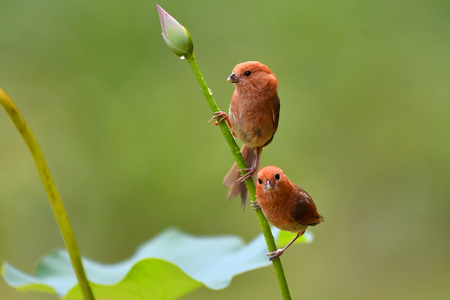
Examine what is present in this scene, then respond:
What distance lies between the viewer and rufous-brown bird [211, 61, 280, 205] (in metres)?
1.42

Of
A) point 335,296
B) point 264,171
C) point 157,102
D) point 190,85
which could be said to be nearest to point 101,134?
point 157,102

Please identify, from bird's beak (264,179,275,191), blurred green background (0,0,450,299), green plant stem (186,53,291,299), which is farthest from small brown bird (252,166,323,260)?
blurred green background (0,0,450,299)

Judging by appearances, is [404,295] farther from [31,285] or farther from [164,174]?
[31,285]

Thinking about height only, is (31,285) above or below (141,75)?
below

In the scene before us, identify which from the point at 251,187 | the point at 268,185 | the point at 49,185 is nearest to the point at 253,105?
the point at 268,185

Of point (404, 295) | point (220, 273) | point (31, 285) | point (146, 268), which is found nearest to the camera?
point (146, 268)

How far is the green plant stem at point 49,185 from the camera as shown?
3.30 ft

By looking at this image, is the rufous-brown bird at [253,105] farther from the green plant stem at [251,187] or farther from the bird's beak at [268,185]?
the green plant stem at [251,187]

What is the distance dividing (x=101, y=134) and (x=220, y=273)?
3787mm

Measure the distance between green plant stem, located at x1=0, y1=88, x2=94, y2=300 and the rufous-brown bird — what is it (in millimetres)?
494

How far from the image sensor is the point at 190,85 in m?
5.70

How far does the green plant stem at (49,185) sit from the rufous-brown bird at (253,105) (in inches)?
19.4

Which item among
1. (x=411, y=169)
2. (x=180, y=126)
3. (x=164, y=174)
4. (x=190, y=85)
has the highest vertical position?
(x=190, y=85)

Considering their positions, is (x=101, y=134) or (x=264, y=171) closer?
(x=264, y=171)
